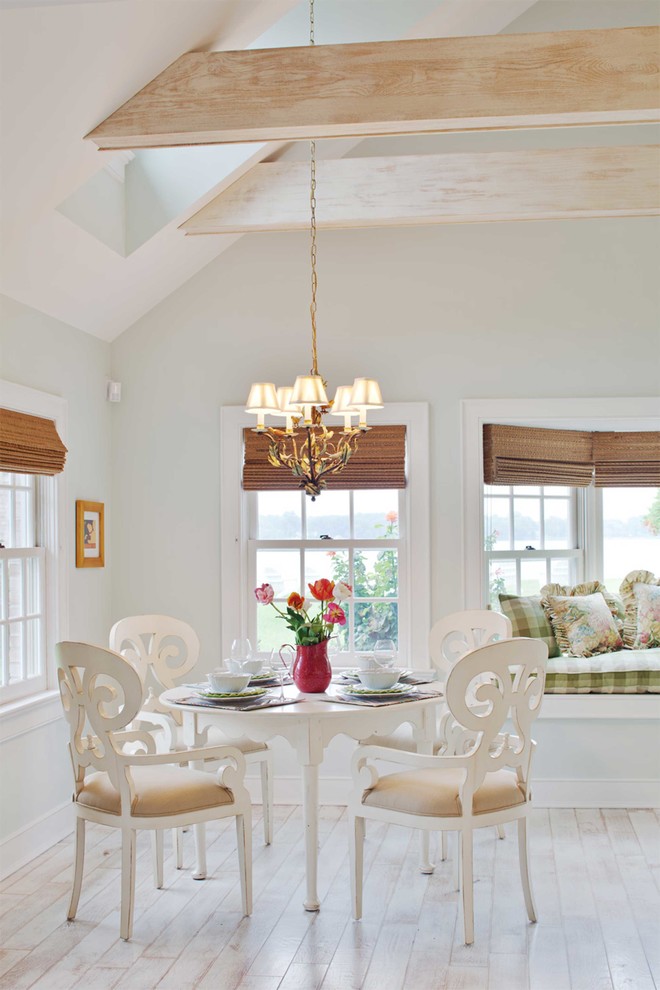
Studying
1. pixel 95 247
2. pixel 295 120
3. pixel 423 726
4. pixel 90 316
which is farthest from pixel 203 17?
pixel 423 726

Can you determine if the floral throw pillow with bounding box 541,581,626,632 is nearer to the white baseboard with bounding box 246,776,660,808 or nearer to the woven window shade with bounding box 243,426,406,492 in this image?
the white baseboard with bounding box 246,776,660,808

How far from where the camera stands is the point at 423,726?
170 inches

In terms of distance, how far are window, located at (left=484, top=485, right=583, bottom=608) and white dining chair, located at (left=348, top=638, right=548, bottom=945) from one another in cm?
226

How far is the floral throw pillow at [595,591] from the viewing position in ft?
19.4

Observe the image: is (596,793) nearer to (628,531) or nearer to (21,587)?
(628,531)

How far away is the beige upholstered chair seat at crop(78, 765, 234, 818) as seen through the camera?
3.57m

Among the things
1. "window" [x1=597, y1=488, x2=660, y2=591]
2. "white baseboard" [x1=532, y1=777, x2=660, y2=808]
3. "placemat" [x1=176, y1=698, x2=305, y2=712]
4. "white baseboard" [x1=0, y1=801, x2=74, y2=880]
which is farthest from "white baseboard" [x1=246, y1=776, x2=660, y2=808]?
"white baseboard" [x1=0, y1=801, x2=74, y2=880]

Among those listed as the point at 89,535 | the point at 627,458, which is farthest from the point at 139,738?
the point at 627,458

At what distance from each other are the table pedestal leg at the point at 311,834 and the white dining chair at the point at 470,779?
0.17 meters

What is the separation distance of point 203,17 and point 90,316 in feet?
6.36

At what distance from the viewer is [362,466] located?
5641 mm

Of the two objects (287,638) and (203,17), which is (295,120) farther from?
(287,638)

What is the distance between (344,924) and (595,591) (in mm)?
2880

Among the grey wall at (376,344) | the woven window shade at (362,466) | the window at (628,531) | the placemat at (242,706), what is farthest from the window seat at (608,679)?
the placemat at (242,706)
